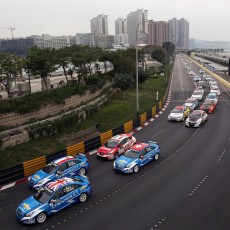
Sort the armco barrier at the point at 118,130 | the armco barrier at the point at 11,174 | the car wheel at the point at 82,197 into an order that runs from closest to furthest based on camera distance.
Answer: the car wheel at the point at 82,197, the armco barrier at the point at 11,174, the armco barrier at the point at 118,130

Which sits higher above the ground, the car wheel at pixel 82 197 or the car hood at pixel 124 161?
the car hood at pixel 124 161

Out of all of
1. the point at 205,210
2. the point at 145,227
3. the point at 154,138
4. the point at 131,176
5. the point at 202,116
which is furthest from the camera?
the point at 202,116

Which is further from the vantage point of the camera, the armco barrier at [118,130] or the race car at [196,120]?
the race car at [196,120]

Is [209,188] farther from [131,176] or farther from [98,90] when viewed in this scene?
[98,90]

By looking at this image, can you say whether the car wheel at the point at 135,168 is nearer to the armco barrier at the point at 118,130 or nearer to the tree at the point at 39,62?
the armco barrier at the point at 118,130

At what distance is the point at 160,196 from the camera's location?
16250mm

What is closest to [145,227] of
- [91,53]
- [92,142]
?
[92,142]

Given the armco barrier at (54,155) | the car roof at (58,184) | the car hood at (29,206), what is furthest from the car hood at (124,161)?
the car hood at (29,206)

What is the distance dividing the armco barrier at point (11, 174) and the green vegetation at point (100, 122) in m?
2.43

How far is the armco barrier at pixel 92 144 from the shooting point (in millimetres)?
24516

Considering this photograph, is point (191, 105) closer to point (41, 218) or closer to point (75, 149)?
point (75, 149)

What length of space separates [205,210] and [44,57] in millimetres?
24482

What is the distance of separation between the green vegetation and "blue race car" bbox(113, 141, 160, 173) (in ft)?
24.3

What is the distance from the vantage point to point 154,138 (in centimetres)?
2783
